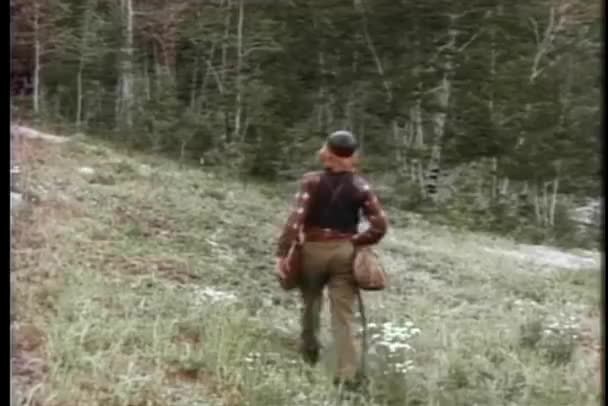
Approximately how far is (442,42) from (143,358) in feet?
2.74

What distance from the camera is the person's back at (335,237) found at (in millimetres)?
1626

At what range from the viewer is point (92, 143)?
6.16 ft

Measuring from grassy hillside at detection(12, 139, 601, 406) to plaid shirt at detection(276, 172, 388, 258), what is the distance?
0.05 meters

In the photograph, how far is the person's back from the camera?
1.63 meters

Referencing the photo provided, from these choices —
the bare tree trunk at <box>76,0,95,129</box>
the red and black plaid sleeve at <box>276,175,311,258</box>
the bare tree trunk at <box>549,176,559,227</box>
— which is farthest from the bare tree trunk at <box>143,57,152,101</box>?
the bare tree trunk at <box>549,176,559,227</box>

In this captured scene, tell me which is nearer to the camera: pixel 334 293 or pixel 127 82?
pixel 334 293

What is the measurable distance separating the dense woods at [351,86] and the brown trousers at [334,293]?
0.19 m

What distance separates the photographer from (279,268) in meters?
1.67

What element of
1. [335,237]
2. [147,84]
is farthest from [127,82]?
[335,237]

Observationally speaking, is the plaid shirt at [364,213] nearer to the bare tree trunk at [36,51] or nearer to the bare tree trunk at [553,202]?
the bare tree trunk at [553,202]

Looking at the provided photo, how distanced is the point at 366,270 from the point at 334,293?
69mm

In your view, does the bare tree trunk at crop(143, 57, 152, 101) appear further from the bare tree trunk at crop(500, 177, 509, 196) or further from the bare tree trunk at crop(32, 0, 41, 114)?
the bare tree trunk at crop(500, 177, 509, 196)

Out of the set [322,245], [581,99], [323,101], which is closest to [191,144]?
[323,101]

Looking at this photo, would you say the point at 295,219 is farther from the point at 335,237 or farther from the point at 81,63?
the point at 81,63
